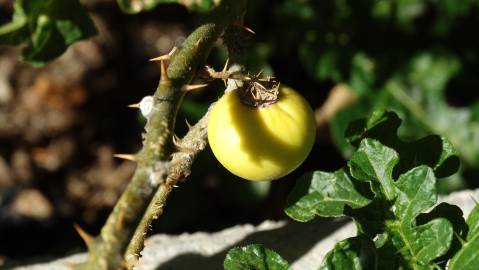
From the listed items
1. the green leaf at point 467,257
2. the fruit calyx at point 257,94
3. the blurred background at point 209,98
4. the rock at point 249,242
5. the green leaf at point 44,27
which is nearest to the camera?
the green leaf at point 467,257

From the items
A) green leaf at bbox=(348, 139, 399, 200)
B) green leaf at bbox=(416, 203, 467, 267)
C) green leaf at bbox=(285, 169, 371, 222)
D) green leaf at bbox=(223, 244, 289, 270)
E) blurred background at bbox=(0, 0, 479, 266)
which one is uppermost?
green leaf at bbox=(348, 139, 399, 200)

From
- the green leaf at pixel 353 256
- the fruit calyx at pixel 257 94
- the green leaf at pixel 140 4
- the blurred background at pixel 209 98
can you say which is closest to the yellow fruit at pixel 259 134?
the fruit calyx at pixel 257 94

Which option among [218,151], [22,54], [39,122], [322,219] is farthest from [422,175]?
[39,122]

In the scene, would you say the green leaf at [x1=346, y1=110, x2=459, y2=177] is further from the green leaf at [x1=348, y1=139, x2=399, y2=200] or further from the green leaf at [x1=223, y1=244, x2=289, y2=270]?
the green leaf at [x1=223, y1=244, x2=289, y2=270]

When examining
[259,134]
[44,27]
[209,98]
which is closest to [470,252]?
[259,134]

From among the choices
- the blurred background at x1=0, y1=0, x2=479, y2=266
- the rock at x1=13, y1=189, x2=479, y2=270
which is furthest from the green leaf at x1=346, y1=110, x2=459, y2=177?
the blurred background at x1=0, y1=0, x2=479, y2=266

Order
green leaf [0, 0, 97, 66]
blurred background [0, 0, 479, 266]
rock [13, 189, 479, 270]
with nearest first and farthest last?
green leaf [0, 0, 97, 66] → rock [13, 189, 479, 270] → blurred background [0, 0, 479, 266]

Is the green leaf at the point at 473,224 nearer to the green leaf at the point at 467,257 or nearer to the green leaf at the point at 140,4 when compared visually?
the green leaf at the point at 467,257
